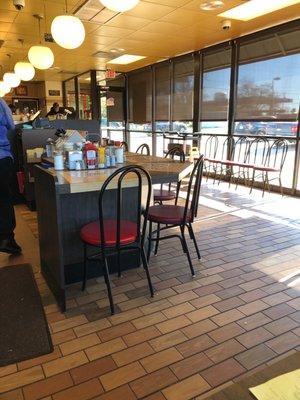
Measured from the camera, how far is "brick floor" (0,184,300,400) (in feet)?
5.17

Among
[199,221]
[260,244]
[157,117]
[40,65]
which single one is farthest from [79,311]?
[157,117]

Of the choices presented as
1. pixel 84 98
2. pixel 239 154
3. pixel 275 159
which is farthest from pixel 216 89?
pixel 84 98

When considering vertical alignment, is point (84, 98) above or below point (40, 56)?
above

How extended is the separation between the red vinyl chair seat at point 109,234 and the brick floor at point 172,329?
464 millimetres

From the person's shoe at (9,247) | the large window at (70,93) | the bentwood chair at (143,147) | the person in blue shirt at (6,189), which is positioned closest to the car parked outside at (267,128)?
the bentwood chair at (143,147)

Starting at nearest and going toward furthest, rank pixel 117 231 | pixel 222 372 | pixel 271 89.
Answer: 1. pixel 222 372
2. pixel 117 231
3. pixel 271 89

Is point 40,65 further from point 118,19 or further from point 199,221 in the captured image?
point 199,221

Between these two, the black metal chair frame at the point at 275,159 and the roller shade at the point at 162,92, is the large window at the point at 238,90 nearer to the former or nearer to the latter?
the roller shade at the point at 162,92

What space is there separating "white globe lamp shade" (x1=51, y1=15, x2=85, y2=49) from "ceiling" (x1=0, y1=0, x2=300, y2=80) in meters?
1.26

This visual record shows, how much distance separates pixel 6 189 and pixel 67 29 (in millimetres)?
1576

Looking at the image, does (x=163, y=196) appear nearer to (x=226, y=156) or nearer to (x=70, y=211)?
(x=70, y=211)

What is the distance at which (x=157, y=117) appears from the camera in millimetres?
8766

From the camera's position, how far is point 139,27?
5.11m

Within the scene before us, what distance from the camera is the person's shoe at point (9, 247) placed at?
3068mm
